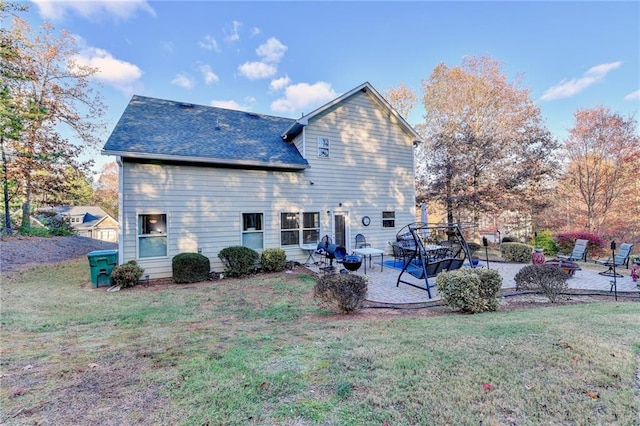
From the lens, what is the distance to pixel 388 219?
1247 centimetres

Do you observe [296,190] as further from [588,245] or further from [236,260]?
[588,245]

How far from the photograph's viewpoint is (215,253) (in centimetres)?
955

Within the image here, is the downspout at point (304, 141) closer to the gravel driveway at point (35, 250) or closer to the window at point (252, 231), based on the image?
the window at point (252, 231)

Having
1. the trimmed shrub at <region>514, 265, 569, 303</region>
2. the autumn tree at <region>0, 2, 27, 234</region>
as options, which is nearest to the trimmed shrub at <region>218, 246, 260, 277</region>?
the trimmed shrub at <region>514, 265, 569, 303</region>

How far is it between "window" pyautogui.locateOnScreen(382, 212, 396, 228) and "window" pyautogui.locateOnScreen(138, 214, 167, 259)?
8.52m

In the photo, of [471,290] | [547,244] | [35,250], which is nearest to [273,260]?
[471,290]

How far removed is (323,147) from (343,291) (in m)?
7.43

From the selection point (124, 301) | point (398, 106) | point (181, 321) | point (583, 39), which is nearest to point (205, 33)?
point (124, 301)

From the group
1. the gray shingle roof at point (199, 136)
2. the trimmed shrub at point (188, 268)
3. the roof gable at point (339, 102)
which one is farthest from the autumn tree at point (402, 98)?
the trimmed shrub at point (188, 268)

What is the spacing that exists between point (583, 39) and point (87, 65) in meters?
26.8

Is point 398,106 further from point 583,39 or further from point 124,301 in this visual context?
point 124,301

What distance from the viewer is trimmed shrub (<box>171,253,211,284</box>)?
845cm

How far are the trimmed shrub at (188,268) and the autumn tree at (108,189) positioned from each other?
A: 3371 centimetres

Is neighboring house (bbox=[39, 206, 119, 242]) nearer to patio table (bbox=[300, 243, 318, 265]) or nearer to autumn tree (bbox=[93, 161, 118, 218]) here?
autumn tree (bbox=[93, 161, 118, 218])
